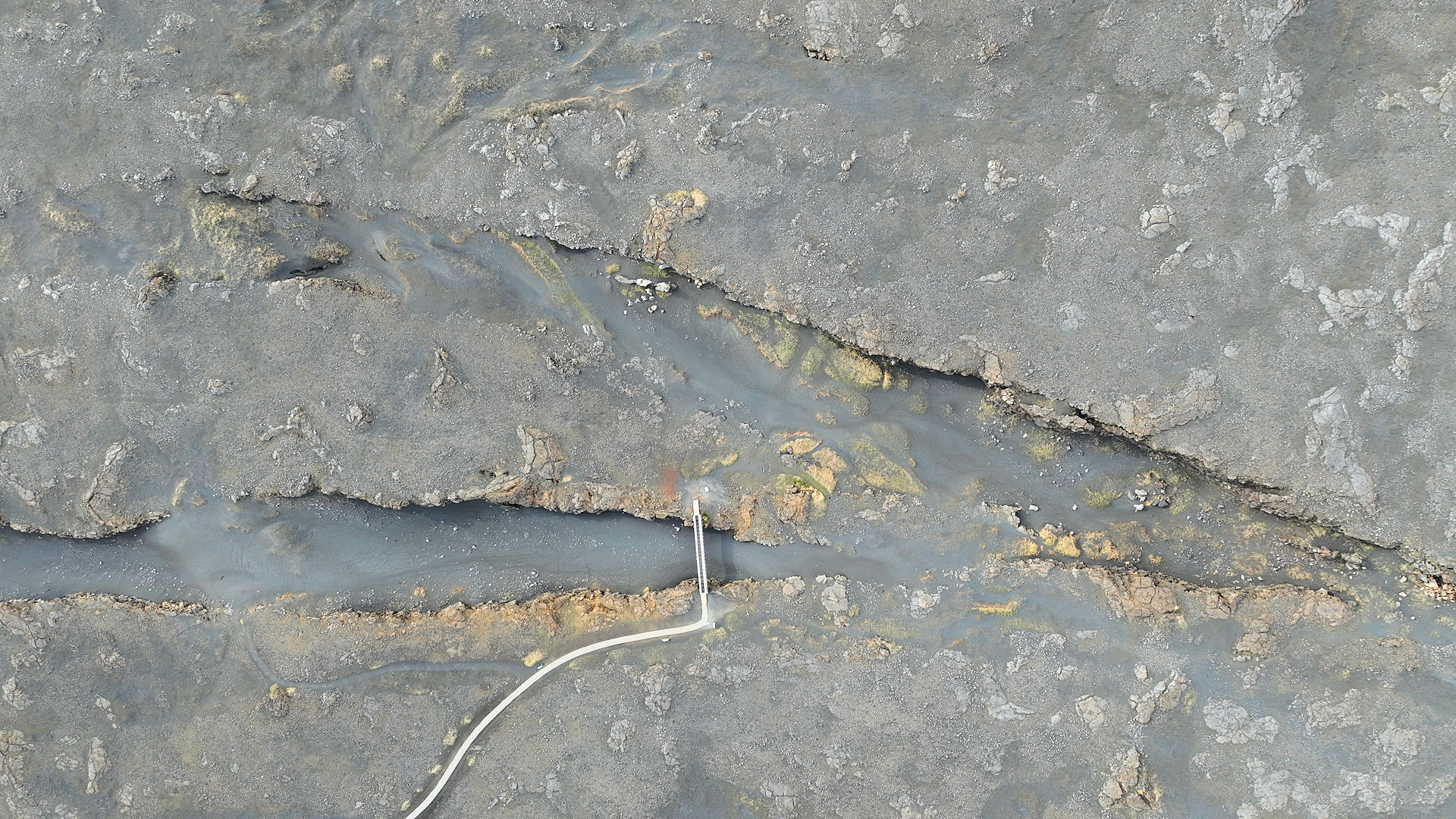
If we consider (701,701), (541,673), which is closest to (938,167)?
(701,701)

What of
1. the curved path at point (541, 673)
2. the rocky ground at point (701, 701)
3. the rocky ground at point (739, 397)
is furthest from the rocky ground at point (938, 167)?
the curved path at point (541, 673)

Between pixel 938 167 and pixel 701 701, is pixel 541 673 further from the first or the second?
pixel 938 167

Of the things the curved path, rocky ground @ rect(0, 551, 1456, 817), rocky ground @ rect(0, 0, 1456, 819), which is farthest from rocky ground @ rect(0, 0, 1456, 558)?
the curved path

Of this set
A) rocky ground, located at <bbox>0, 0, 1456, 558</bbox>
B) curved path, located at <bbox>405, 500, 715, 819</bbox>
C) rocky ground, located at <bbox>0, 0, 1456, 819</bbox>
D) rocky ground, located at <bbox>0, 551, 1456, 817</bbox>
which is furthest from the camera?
curved path, located at <bbox>405, 500, 715, 819</bbox>

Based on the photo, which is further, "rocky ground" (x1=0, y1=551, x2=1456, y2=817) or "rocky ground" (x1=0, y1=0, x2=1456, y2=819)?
"rocky ground" (x1=0, y1=551, x2=1456, y2=817)

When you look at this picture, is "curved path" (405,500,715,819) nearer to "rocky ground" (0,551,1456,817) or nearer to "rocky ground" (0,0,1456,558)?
"rocky ground" (0,551,1456,817)

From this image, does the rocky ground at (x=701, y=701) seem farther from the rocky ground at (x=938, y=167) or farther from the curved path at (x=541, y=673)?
the rocky ground at (x=938, y=167)

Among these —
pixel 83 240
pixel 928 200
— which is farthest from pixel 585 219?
pixel 83 240

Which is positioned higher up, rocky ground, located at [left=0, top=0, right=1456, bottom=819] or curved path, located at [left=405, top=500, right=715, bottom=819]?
rocky ground, located at [left=0, top=0, right=1456, bottom=819]
